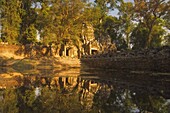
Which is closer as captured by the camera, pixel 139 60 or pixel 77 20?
pixel 139 60

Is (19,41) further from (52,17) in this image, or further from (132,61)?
(132,61)

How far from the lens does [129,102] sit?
23.7ft

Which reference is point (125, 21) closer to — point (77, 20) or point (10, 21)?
point (77, 20)

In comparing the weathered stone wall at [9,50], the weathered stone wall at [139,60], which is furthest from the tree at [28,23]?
the weathered stone wall at [139,60]

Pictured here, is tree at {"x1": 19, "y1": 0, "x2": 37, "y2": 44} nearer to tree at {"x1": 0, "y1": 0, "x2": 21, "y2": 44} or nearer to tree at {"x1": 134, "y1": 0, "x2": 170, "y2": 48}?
tree at {"x1": 0, "y1": 0, "x2": 21, "y2": 44}

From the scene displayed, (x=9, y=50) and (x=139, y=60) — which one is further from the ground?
(x=9, y=50)

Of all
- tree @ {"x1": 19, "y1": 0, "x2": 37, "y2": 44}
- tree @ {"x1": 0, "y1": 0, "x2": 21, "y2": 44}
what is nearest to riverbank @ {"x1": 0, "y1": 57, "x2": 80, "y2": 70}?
tree @ {"x1": 0, "y1": 0, "x2": 21, "y2": 44}


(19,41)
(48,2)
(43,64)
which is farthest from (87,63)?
(19,41)

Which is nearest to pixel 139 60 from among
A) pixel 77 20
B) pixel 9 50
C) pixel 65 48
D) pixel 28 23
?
pixel 77 20

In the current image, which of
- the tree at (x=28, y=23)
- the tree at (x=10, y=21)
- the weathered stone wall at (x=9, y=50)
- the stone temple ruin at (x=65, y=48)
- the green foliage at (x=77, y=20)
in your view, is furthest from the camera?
the tree at (x=28, y=23)

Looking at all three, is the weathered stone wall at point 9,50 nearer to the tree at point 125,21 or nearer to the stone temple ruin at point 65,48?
the stone temple ruin at point 65,48

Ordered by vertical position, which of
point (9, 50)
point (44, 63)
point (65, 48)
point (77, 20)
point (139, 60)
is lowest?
point (44, 63)

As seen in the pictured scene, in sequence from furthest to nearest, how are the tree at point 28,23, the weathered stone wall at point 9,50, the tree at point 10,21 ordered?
the tree at point 28,23 → the tree at point 10,21 → the weathered stone wall at point 9,50

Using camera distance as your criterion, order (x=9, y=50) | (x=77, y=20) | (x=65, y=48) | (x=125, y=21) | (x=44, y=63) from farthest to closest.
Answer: (x=125, y=21) < (x=65, y=48) < (x=9, y=50) < (x=77, y=20) < (x=44, y=63)
